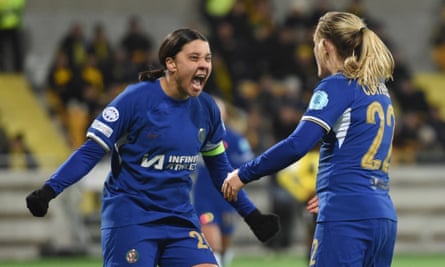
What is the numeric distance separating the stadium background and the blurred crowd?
0.41m

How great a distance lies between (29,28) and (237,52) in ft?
14.4

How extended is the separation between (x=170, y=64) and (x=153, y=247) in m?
1.08

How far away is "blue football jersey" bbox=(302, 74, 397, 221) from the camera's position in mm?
5895

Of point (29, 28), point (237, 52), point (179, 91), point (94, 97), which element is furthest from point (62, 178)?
point (29, 28)

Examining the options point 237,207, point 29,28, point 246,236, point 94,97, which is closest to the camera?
point 237,207

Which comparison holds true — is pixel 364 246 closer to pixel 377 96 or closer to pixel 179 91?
pixel 377 96

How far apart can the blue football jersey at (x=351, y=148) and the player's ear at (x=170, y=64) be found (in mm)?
991

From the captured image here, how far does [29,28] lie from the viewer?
21609mm

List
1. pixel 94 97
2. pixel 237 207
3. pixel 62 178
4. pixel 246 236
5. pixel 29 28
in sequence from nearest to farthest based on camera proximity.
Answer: pixel 62 178 < pixel 237 207 < pixel 246 236 < pixel 94 97 < pixel 29 28

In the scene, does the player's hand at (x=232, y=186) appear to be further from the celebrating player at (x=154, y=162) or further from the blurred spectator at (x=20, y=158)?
the blurred spectator at (x=20, y=158)

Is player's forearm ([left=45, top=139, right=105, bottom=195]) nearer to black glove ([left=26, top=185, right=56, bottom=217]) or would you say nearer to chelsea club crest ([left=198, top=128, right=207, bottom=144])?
black glove ([left=26, top=185, right=56, bottom=217])

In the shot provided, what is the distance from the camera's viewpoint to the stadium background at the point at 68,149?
15492 millimetres

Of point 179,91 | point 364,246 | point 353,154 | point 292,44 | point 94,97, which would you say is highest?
point 292,44

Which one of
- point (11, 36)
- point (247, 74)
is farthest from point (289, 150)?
point (11, 36)
